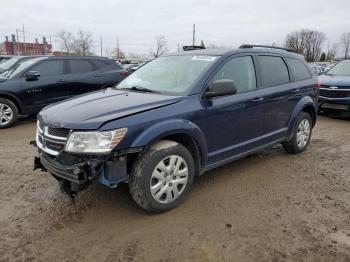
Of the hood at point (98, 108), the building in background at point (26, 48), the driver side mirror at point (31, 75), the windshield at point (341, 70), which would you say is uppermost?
the building in background at point (26, 48)

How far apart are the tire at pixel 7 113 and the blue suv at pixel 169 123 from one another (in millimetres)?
4343

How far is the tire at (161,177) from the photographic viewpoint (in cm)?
349

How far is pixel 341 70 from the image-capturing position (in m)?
10.7

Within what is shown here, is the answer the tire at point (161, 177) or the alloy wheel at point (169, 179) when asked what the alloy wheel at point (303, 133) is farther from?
the alloy wheel at point (169, 179)

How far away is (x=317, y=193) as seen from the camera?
436 cm

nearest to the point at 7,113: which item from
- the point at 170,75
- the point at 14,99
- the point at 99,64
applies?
the point at 14,99

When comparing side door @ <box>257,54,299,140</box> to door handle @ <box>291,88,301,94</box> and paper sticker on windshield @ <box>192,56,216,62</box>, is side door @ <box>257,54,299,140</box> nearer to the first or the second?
door handle @ <box>291,88,301,94</box>

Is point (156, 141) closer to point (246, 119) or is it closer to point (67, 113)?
point (67, 113)

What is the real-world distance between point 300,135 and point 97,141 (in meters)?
3.89

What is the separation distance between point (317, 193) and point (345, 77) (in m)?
6.79

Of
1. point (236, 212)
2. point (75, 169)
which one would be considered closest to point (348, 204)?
point (236, 212)

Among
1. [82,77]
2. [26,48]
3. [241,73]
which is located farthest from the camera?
[26,48]

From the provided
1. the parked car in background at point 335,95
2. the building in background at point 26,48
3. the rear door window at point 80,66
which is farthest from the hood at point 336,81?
the building in background at point 26,48

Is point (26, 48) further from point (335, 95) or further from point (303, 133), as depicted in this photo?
point (303, 133)
